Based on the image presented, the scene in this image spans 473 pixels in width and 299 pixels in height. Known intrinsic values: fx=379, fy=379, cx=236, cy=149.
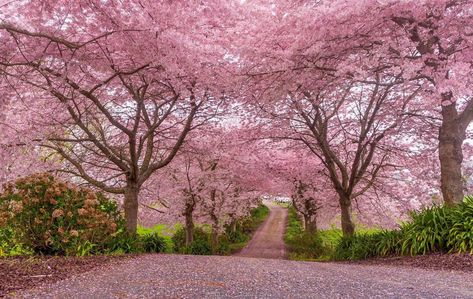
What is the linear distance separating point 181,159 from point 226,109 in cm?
469

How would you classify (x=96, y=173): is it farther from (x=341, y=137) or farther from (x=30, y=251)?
(x=341, y=137)

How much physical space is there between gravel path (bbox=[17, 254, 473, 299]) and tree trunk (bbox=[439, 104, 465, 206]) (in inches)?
111

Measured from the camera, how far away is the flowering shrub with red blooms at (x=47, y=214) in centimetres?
721

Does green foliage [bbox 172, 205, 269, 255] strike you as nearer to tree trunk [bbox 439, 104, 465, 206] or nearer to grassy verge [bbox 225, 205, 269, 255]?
grassy verge [bbox 225, 205, 269, 255]

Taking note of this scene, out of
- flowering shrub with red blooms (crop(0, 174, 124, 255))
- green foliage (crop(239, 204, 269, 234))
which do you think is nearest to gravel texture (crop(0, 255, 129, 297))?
flowering shrub with red blooms (crop(0, 174, 124, 255))

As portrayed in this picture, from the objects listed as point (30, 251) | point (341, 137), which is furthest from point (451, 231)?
point (341, 137)

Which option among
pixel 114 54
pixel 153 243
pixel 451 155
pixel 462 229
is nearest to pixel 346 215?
pixel 451 155

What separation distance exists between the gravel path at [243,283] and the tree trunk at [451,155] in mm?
2817

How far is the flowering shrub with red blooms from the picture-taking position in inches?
284

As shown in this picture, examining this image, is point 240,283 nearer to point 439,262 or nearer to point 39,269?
point 39,269

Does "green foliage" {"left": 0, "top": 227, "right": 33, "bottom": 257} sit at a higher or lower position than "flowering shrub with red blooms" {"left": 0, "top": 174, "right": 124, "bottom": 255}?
lower

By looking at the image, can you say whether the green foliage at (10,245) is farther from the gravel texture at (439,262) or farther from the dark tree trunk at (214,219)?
the dark tree trunk at (214,219)

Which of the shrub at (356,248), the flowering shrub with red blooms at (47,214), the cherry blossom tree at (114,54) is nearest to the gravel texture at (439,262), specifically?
the shrub at (356,248)

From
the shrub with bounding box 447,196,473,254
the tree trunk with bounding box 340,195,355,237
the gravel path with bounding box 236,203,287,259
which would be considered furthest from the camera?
the gravel path with bounding box 236,203,287,259
